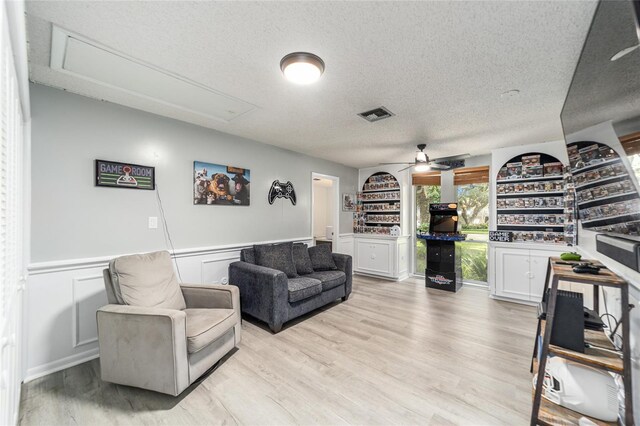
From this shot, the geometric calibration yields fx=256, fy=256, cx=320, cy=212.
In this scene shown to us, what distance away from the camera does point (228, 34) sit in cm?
159

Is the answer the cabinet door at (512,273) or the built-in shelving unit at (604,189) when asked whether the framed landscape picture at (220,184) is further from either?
the cabinet door at (512,273)

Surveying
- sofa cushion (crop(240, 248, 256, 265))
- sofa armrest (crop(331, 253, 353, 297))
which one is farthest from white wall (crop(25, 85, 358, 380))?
sofa armrest (crop(331, 253, 353, 297))

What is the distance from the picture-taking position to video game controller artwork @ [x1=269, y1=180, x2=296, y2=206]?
13.5 ft

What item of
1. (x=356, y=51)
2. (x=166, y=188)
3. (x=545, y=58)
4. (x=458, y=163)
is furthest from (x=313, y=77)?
(x=458, y=163)

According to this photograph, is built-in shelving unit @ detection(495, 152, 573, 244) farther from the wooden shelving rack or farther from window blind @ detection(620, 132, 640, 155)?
window blind @ detection(620, 132, 640, 155)

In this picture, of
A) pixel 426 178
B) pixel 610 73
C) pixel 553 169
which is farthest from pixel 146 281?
pixel 553 169

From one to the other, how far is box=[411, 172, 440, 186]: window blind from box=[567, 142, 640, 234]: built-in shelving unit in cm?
327

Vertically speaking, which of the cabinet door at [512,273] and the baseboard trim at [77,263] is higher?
the baseboard trim at [77,263]

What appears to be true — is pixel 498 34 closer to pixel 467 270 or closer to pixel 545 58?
pixel 545 58

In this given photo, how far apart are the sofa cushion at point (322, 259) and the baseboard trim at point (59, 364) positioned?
2.65m

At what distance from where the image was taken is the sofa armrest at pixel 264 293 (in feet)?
9.36

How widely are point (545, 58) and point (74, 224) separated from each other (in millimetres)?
4037

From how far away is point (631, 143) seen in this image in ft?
3.34

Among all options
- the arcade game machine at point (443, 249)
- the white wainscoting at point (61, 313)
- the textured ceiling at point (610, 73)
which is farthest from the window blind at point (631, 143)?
the arcade game machine at point (443, 249)
